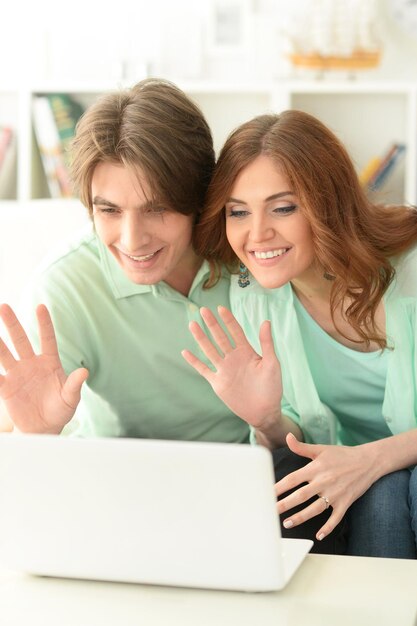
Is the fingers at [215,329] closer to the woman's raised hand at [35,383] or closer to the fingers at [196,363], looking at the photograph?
the fingers at [196,363]

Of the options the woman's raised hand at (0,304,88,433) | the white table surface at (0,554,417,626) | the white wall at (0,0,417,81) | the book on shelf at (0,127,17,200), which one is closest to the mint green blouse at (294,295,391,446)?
the woman's raised hand at (0,304,88,433)

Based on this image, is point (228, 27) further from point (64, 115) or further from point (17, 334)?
point (17, 334)

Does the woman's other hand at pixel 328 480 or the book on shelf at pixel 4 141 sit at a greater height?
the book on shelf at pixel 4 141

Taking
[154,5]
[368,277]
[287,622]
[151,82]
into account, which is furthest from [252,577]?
[154,5]

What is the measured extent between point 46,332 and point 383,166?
200 cm

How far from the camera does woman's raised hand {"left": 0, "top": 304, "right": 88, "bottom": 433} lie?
1634 mm

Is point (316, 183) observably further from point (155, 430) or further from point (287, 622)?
point (287, 622)

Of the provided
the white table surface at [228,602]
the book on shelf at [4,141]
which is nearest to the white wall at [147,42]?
the book on shelf at [4,141]

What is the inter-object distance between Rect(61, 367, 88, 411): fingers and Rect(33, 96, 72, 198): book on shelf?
1948mm

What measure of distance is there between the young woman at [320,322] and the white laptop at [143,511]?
39 cm

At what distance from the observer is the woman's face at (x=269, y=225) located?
1765 millimetres

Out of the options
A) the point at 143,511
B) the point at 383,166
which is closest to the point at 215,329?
the point at 143,511

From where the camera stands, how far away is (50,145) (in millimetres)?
3484

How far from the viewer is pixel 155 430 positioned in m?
2.01
